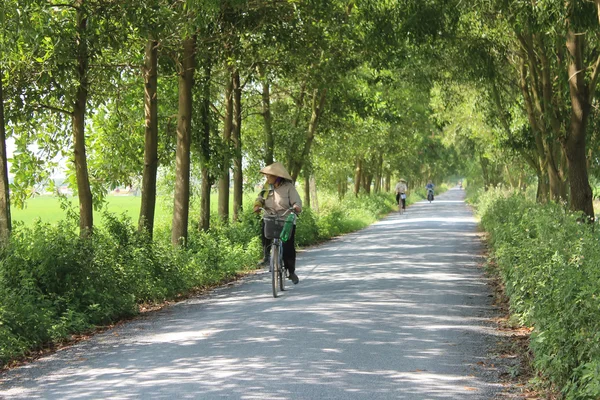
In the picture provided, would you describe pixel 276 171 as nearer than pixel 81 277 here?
No

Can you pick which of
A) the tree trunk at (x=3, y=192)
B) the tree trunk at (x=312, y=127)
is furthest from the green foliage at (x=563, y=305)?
the tree trunk at (x=312, y=127)

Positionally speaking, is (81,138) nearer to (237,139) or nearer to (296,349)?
(296,349)

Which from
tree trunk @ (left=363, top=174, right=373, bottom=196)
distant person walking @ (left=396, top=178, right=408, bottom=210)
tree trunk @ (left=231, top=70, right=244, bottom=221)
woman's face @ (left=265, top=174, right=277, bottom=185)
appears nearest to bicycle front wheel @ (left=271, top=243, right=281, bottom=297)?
woman's face @ (left=265, top=174, right=277, bottom=185)

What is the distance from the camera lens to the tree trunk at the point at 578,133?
1714 cm

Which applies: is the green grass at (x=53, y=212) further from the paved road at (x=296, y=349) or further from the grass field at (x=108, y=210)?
the paved road at (x=296, y=349)

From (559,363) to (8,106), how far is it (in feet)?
38.0

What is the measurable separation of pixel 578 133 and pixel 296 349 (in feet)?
37.3

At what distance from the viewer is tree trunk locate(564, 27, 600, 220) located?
675 inches

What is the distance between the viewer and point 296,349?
26.8 feet

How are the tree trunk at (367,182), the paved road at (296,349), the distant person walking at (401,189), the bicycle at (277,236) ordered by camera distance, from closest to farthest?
the paved road at (296,349) → the bicycle at (277,236) → the distant person walking at (401,189) → the tree trunk at (367,182)

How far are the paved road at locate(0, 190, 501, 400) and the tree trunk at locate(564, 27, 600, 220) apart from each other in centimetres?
455

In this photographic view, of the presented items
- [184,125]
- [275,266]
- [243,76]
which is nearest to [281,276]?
[275,266]

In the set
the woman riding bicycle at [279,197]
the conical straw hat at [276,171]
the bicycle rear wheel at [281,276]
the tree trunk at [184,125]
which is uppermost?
the tree trunk at [184,125]

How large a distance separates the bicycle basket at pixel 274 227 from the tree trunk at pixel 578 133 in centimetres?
734
